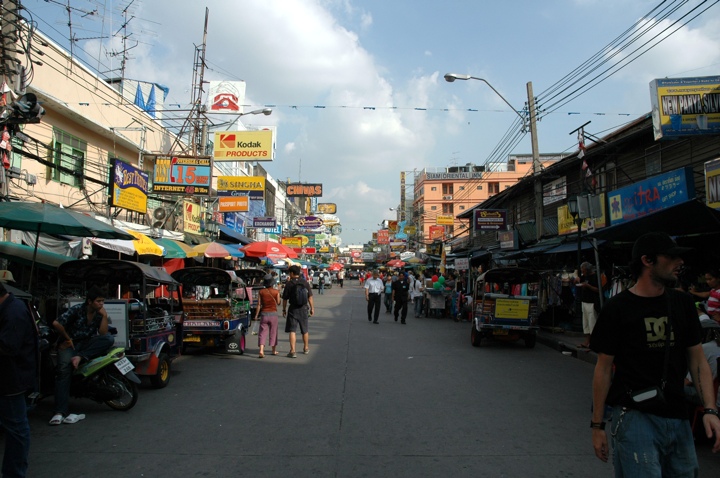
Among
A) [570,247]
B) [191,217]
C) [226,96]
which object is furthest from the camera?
[226,96]

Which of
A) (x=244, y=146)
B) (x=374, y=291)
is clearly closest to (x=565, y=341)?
(x=374, y=291)

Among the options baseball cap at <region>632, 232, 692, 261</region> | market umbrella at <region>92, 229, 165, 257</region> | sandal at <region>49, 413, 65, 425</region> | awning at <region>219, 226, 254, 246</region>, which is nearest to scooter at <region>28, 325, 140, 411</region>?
sandal at <region>49, 413, 65, 425</region>

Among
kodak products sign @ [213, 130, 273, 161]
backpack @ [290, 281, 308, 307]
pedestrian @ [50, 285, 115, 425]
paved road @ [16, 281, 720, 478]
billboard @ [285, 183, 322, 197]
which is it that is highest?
billboard @ [285, 183, 322, 197]

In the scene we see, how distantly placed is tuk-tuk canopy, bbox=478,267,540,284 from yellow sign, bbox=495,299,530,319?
4.68ft

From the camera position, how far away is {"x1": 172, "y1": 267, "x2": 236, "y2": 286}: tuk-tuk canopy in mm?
13318

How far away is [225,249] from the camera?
18922 mm

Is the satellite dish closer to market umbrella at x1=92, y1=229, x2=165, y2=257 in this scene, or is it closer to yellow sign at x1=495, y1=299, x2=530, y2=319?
market umbrella at x1=92, y1=229, x2=165, y2=257

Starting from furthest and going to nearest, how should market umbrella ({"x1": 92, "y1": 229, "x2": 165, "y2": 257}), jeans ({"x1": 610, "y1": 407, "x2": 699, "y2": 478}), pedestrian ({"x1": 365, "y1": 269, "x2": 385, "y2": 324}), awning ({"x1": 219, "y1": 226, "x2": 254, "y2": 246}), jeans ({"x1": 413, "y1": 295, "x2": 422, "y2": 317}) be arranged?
awning ({"x1": 219, "y1": 226, "x2": 254, "y2": 246}) → jeans ({"x1": 413, "y1": 295, "x2": 422, "y2": 317}) → pedestrian ({"x1": 365, "y1": 269, "x2": 385, "y2": 324}) → market umbrella ({"x1": 92, "y1": 229, "x2": 165, "y2": 257}) → jeans ({"x1": 610, "y1": 407, "x2": 699, "y2": 478})

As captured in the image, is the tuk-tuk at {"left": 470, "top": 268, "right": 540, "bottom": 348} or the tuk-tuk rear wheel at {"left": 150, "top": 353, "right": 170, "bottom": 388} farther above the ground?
the tuk-tuk at {"left": 470, "top": 268, "right": 540, "bottom": 348}

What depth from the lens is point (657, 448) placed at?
2.78m

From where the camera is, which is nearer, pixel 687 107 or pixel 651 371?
pixel 651 371

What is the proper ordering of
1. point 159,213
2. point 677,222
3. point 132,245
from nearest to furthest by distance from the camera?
point 677,222
point 132,245
point 159,213

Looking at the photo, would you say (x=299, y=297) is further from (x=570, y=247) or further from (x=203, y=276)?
(x=570, y=247)

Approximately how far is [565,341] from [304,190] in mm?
57813
